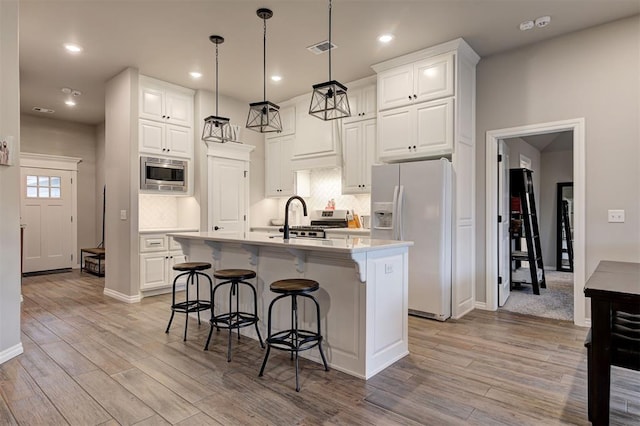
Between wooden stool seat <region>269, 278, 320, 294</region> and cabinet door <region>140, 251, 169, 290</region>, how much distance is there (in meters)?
3.09

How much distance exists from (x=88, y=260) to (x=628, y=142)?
838cm

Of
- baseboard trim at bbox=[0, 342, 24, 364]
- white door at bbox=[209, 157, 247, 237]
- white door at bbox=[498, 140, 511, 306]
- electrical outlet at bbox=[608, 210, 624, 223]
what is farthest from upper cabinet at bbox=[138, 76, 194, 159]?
electrical outlet at bbox=[608, 210, 624, 223]

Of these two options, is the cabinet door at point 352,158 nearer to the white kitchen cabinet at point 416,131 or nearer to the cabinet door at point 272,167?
the white kitchen cabinet at point 416,131

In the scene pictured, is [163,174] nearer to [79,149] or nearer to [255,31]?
[255,31]

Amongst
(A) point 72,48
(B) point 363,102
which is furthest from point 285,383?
(A) point 72,48

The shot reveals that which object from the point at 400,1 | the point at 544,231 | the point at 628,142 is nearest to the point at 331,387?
the point at 400,1

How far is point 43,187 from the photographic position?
278 inches

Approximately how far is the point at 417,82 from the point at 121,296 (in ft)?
15.4

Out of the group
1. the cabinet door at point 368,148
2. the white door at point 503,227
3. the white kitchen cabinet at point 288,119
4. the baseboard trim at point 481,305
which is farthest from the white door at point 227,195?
the white door at point 503,227

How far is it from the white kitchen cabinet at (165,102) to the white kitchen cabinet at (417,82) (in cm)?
293

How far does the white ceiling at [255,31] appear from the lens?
3344 mm

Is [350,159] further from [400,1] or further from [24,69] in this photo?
[24,69]

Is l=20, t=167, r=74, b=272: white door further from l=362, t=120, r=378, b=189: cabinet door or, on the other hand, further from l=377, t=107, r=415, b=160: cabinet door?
l=377, t=107, r=415, b=160: cabinet door

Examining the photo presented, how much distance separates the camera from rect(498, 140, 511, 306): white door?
446 centimetres
